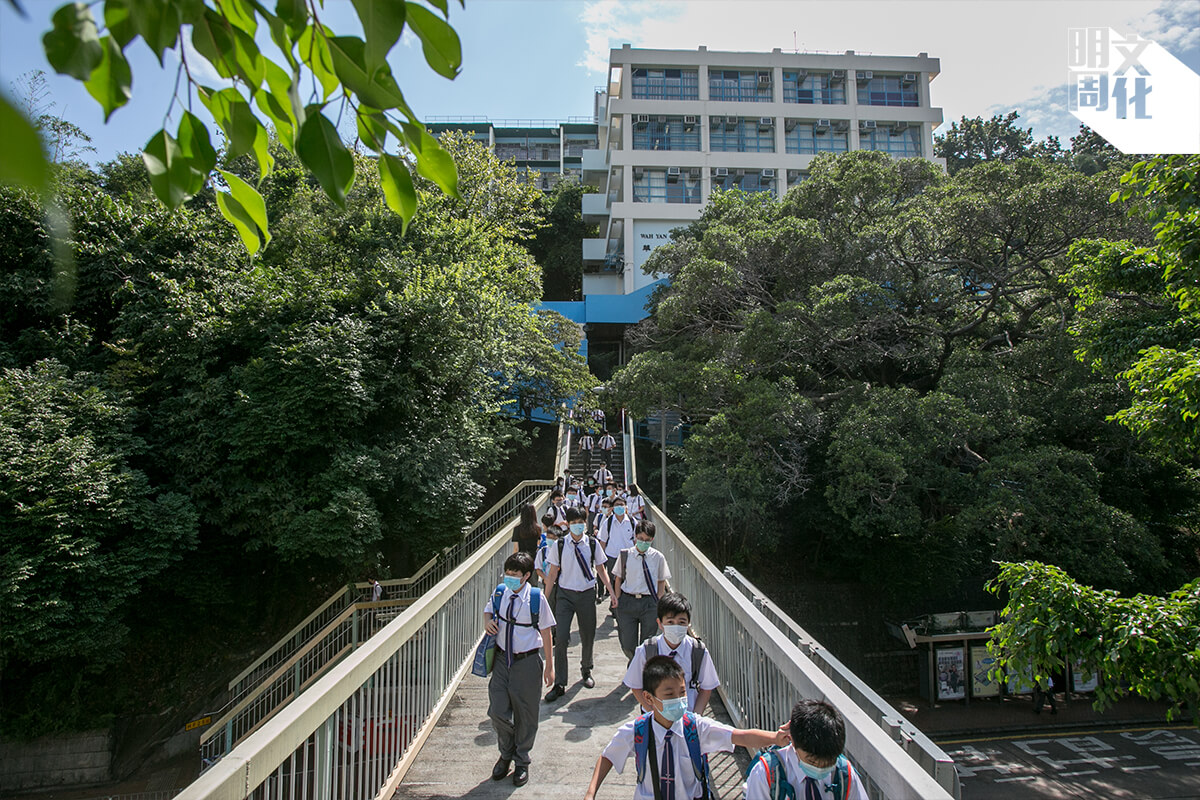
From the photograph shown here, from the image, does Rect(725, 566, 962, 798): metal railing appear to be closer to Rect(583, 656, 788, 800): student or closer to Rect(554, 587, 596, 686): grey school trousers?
Rect(583, 656, 788, 800): student

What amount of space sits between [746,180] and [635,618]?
37227mm

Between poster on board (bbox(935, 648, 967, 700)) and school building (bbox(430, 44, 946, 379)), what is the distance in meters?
23.5

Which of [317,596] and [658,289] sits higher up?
[658,289]

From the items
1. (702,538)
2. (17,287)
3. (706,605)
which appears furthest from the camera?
(702,538)

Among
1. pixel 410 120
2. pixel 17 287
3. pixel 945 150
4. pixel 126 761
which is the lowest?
pixel 126 761

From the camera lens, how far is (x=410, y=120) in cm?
156

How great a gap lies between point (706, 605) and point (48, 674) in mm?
14345

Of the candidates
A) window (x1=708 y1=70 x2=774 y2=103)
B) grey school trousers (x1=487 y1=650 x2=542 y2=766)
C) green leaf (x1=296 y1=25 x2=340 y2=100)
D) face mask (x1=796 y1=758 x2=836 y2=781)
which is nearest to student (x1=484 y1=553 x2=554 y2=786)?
grey school trousers (x1=487 y1=650 x2=542 y2=766)

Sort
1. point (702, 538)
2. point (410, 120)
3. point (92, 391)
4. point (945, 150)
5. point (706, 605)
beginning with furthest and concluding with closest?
1. point (945, 150)
2. point (702, 538)
3. point (92, 391)
4. point (706, 605)
5. point (410, 120)

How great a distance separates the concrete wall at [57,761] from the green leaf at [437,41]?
19.0 metres

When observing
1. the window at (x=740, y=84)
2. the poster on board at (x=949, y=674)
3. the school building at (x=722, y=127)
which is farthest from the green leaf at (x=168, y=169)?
the window at (x=740, y=84)

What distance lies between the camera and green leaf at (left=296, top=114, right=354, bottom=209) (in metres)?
1.45

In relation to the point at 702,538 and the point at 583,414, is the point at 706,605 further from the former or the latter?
the point at 583,414

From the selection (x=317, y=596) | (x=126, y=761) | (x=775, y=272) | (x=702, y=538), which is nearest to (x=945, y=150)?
(x=775, y=272)
